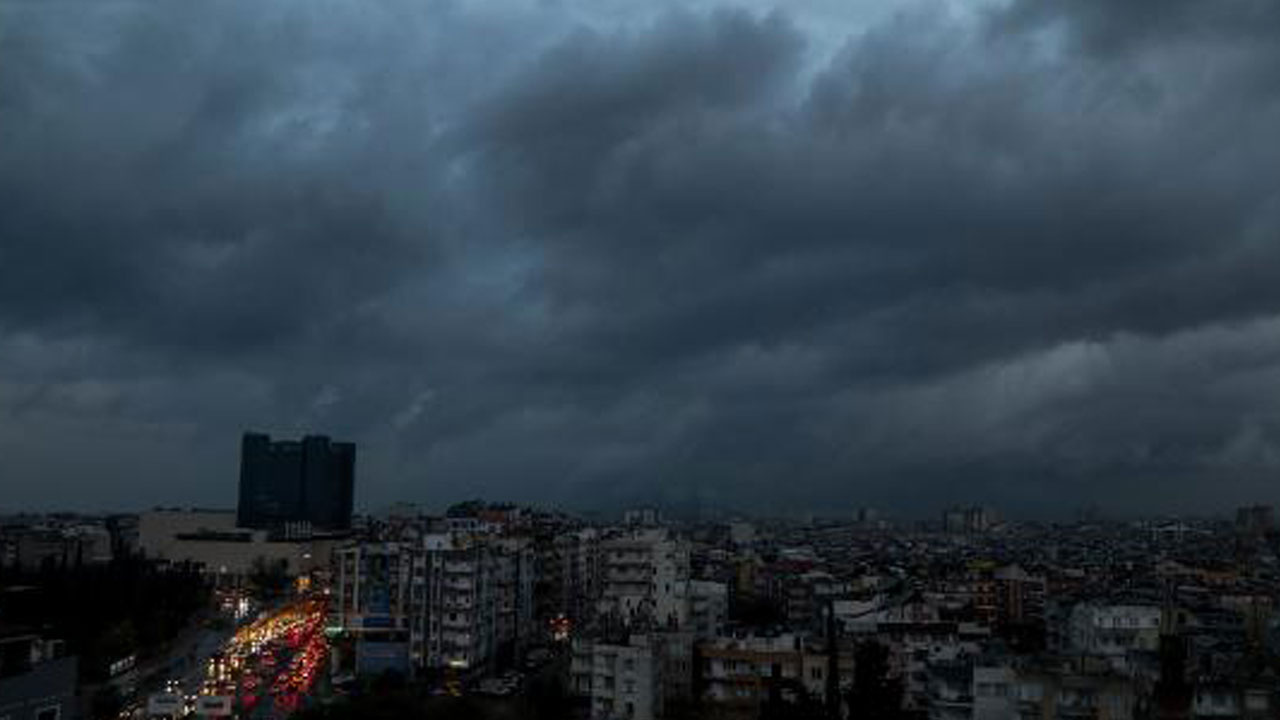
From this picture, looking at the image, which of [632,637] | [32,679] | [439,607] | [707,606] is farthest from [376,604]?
[32,679]

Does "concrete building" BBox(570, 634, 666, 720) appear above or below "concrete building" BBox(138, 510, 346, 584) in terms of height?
below

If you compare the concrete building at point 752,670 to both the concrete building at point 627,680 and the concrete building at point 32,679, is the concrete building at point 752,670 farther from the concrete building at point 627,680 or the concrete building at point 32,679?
the concrete building at point 32,679

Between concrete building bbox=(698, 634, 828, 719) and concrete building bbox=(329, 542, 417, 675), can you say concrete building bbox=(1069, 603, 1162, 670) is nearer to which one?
concrete building bbox=(698, 634, 828, 719)

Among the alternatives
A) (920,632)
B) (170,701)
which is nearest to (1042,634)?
(920,632)

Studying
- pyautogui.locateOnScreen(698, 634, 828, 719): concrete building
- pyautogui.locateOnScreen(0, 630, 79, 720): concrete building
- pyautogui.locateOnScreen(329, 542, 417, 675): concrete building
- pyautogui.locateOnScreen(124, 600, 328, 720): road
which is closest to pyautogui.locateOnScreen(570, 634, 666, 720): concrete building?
pyautogui.locateOnScreen(698, 634, 828, 719): concrete building

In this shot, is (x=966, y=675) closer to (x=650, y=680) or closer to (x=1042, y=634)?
(x=650, y=680)

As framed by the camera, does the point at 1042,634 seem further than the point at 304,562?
No

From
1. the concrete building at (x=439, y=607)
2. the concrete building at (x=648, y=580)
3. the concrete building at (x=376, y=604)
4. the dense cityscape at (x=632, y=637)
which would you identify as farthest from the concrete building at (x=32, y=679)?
the concrete building at (x=648, y=580)

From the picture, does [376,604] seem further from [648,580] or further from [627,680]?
[627,680]
